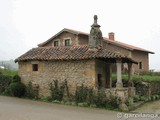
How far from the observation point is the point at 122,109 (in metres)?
16.4

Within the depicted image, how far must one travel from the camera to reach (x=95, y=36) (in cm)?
1925

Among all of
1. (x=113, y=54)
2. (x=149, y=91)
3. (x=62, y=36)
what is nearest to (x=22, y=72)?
(x=113, y=54)

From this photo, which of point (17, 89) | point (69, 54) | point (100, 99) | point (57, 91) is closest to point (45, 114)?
point (100, 99)

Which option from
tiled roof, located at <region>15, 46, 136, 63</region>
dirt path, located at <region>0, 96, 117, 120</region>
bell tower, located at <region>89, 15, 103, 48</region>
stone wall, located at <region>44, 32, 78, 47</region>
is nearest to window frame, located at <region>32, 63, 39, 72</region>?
tiled roof, located at <region>15, 46, 136, 63</region>

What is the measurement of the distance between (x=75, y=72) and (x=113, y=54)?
3.01 metres

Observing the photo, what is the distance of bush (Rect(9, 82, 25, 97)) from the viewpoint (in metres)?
21.3

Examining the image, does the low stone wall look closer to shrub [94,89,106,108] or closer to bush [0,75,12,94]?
shrub [94,89,106,108]

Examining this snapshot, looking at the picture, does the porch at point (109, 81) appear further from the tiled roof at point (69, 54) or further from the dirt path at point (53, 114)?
the dirt path at point (53, 114)

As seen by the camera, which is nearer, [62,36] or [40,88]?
[40,88]

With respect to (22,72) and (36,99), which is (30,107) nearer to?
(36,99)

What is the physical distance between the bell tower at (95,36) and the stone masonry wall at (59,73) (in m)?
1.36

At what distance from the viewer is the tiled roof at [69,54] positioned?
17.9m

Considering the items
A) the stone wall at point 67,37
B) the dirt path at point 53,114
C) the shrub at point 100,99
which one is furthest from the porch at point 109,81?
the stone wall at point 67,37

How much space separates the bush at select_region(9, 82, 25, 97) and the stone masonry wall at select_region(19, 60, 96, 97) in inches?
23.5
